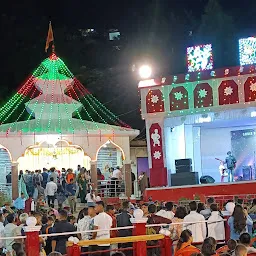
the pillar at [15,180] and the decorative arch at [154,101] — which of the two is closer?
the pillar at [15,180]

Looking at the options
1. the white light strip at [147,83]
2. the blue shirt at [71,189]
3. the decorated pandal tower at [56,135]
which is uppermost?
the white light strip at [147,83]

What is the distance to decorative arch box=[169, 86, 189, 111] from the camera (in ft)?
84.9

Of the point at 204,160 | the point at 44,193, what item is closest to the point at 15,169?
the point at 44,193

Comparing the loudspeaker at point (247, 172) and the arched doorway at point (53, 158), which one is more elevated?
the arched doorway at point (53, 158)

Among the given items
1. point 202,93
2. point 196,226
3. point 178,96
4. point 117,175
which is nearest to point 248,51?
point 202,93

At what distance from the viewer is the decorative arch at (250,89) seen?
2459 cm

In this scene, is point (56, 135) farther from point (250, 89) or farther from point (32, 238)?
point (32, 238)

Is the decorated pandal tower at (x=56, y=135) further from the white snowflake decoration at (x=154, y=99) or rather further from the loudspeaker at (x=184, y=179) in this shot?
the loudspeaker at (x=184, y=179)

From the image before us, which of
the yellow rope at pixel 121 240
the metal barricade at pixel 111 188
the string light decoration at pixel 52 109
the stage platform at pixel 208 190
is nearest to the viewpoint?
the yellow rope at pixel 121 240

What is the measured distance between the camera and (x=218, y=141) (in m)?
29.4

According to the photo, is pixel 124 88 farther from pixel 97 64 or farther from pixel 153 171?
pixel 153 171

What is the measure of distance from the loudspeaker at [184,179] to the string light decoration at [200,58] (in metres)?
4.57

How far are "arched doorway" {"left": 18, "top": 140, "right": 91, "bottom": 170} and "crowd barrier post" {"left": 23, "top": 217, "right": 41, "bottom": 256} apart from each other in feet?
61.2

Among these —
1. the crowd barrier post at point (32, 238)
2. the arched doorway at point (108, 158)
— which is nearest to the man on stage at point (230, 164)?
the arched doorway at point (108, 158)
